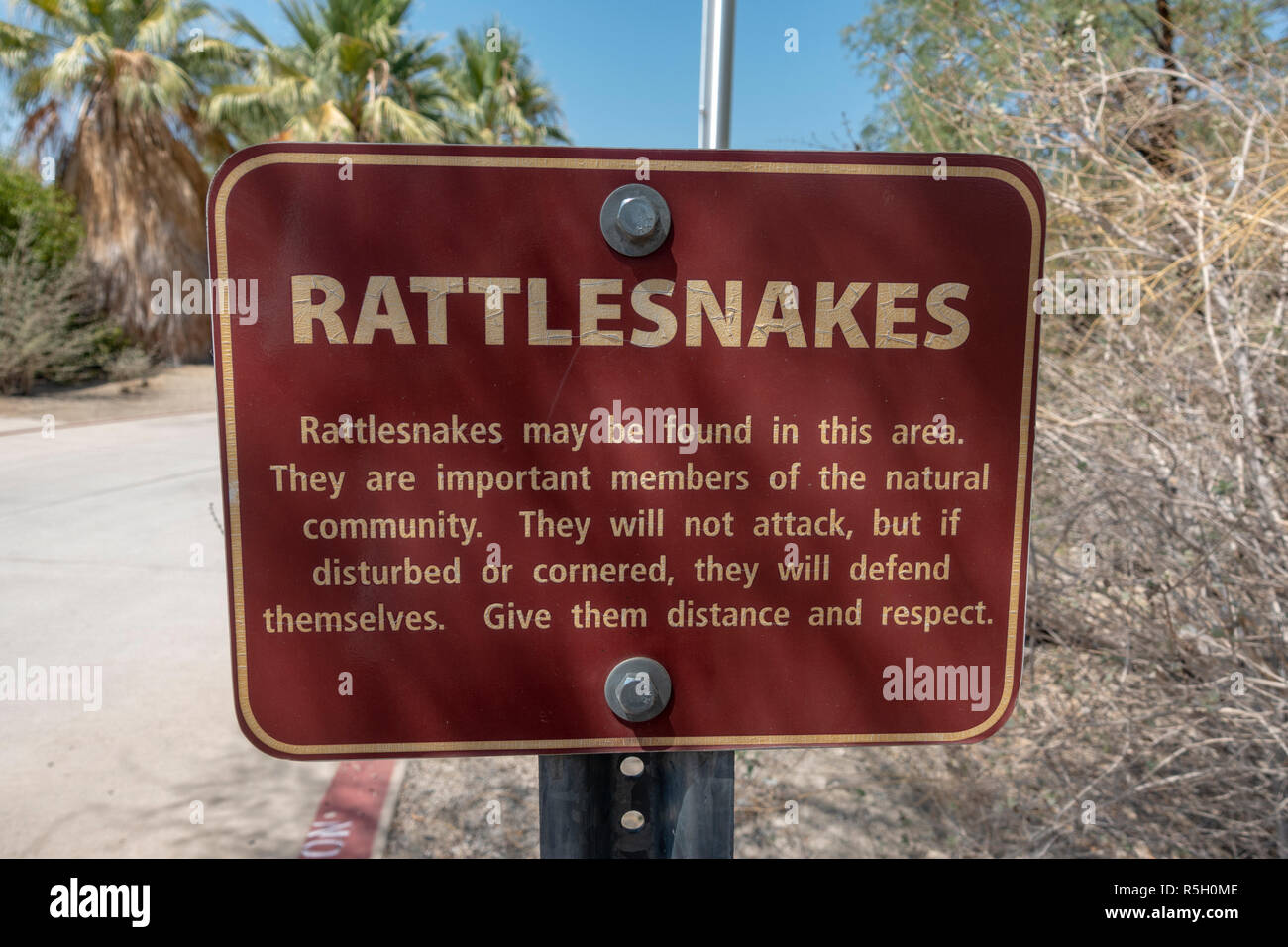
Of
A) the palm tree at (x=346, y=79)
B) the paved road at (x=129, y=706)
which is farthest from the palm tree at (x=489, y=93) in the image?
the paved road at (x=129, y=706)

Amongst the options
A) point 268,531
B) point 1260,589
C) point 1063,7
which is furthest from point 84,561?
point 1063,7

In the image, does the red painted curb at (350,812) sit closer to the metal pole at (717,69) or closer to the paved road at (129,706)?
the paved road at (129,706)

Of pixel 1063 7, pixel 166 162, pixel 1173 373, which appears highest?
pixel 166 162

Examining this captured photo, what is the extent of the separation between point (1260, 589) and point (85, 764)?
3.96 m

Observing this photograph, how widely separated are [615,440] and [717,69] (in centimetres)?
65

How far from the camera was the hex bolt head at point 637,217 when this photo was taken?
1.14 m

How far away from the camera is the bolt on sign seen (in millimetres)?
1156

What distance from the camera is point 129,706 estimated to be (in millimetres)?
3719

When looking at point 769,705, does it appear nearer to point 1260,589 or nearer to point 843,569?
point 843,569

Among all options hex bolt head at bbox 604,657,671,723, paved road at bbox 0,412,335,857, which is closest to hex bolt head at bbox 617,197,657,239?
hex bolt head at bbox 604,657,671,723

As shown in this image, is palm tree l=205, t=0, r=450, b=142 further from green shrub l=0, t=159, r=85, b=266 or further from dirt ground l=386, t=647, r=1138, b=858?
dirt ground l=386, t=647, r=1138, b=858

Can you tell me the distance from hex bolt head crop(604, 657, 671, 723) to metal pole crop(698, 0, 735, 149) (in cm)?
81

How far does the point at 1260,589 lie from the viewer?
233 centimetres

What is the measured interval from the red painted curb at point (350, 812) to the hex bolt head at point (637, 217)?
88.0 inches
